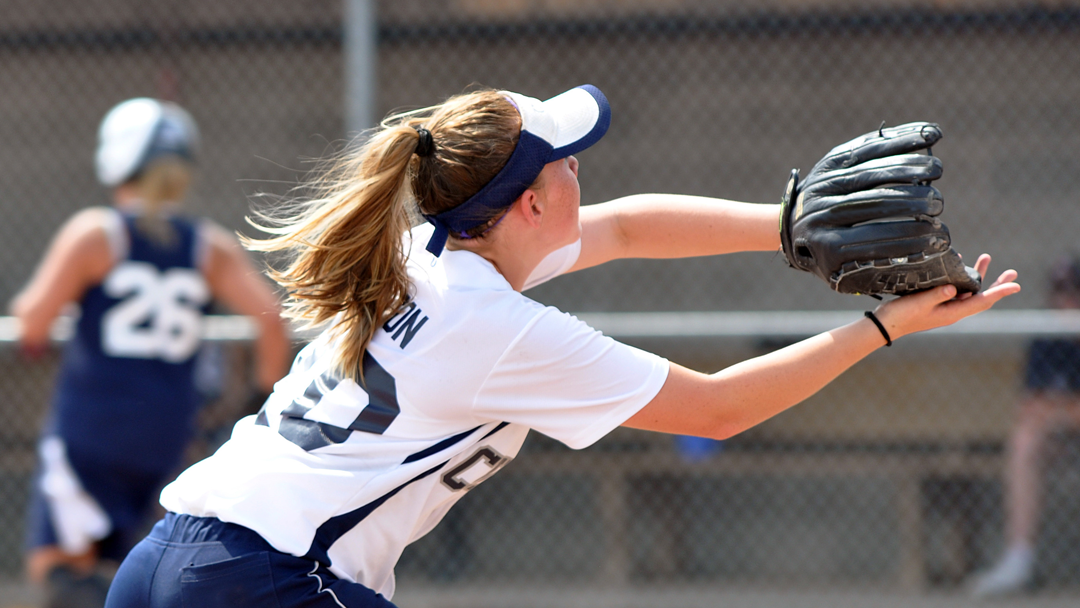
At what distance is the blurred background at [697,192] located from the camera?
4836 millimetres

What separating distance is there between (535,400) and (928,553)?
377 centimetres

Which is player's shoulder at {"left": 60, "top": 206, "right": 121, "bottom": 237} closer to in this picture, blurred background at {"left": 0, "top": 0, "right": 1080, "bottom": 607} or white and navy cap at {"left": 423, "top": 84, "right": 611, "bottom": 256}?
blurred background at {"left": 0, "top": 0, "right": 1080, "bottom": 607}

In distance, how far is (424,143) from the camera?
5.88ft

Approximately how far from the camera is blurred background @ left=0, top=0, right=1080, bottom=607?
4836mm

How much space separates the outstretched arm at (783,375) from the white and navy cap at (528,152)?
1.39ft

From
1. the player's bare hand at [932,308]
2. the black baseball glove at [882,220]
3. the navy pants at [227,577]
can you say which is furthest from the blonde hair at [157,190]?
the player's bare hand at [932,308]

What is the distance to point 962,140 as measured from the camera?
16.7 ft

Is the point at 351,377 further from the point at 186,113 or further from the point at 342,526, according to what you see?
the point at 186,113

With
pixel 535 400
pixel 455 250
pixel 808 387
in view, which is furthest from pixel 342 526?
pixel 808 387

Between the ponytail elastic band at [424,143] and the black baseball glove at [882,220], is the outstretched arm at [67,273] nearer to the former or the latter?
the ponytail elastic band at [424,143]

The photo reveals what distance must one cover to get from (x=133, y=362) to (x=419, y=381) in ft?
7.04

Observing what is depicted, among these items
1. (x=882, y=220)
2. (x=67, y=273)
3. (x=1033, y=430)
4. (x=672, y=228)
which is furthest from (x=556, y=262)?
(x=1033, y=430)

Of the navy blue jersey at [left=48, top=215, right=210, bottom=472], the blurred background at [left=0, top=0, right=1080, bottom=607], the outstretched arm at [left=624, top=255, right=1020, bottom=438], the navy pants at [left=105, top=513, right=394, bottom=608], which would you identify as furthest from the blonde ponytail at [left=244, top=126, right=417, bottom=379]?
the blurred background at [left=0, top=0, right=1080, bottom=607]

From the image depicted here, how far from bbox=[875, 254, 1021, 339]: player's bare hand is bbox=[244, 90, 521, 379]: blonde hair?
71cm
